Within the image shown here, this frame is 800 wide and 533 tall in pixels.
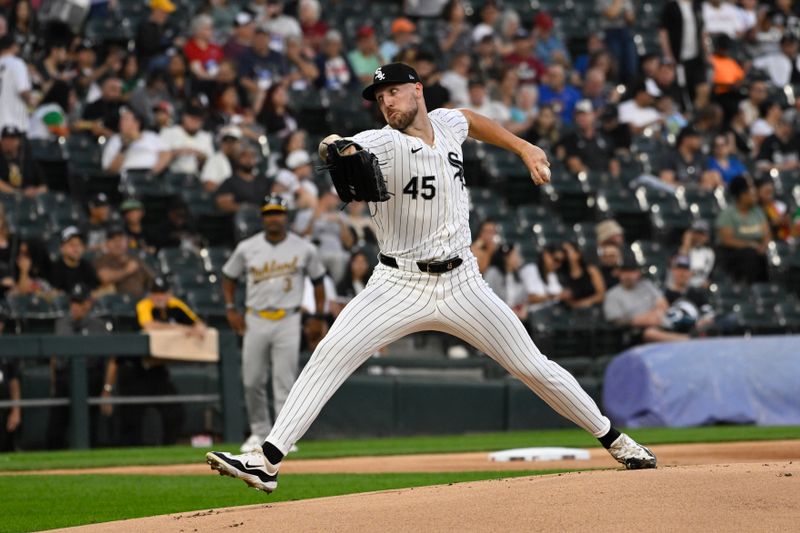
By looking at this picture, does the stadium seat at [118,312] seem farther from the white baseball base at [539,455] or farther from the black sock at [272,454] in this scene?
the black sock at [272,454]

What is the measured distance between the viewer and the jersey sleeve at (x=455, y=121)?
6746mm

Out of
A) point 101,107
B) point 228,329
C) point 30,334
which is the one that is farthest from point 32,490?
point 101,107

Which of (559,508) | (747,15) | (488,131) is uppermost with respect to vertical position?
(747,15)

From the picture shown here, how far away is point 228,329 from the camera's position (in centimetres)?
1418

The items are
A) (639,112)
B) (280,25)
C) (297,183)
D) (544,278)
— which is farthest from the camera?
(639,112)

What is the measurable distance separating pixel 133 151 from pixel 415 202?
9.31 m

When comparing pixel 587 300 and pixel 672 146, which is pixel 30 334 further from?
pixel 672 146

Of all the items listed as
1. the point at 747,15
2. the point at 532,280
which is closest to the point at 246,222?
the point at 532,280

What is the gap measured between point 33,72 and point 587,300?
639 cm

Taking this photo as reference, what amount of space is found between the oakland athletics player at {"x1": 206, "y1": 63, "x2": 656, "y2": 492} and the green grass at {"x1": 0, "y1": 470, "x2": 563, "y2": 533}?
4.10 feet

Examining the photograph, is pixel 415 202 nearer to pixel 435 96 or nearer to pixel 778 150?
pixel 435 96

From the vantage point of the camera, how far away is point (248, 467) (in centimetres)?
618

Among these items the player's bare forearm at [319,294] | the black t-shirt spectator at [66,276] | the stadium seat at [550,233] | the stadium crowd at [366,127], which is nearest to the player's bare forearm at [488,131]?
the player's bare forearm at [319,294]

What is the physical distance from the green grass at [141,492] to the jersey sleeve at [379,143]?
6.73 feet
